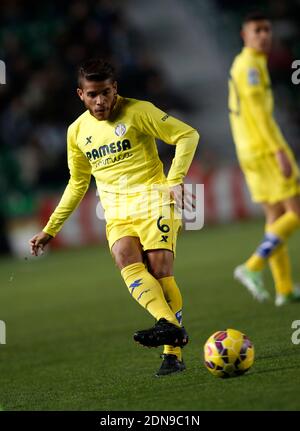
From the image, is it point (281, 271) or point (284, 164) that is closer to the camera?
point (284, 164)

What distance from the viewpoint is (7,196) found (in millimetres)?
16688

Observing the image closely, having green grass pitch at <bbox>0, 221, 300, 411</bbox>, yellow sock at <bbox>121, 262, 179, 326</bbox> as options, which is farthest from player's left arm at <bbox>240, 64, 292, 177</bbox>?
yellow sock at <bbox>121, 262, 179, 326</bbox>

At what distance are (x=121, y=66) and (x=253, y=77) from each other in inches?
418

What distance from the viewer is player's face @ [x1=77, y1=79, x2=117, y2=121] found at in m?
5.62

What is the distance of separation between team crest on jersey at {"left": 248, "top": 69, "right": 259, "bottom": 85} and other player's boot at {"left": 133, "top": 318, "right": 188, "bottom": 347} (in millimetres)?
3533

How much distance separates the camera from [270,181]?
8.52m

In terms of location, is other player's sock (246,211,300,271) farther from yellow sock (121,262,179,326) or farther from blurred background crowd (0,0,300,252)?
blurred background crowd (0,0,300,252)

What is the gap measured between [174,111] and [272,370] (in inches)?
562

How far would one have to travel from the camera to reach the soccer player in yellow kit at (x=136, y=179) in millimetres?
5617

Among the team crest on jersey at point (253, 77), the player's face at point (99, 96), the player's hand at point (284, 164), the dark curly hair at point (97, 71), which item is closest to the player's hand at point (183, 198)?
the player's face at point (99, 96)

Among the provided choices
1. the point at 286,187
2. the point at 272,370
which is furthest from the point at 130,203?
the point at 286,187

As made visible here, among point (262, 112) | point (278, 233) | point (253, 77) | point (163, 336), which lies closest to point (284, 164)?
point (262, 112)

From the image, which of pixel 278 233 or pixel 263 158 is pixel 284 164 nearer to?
pixel 263 158
